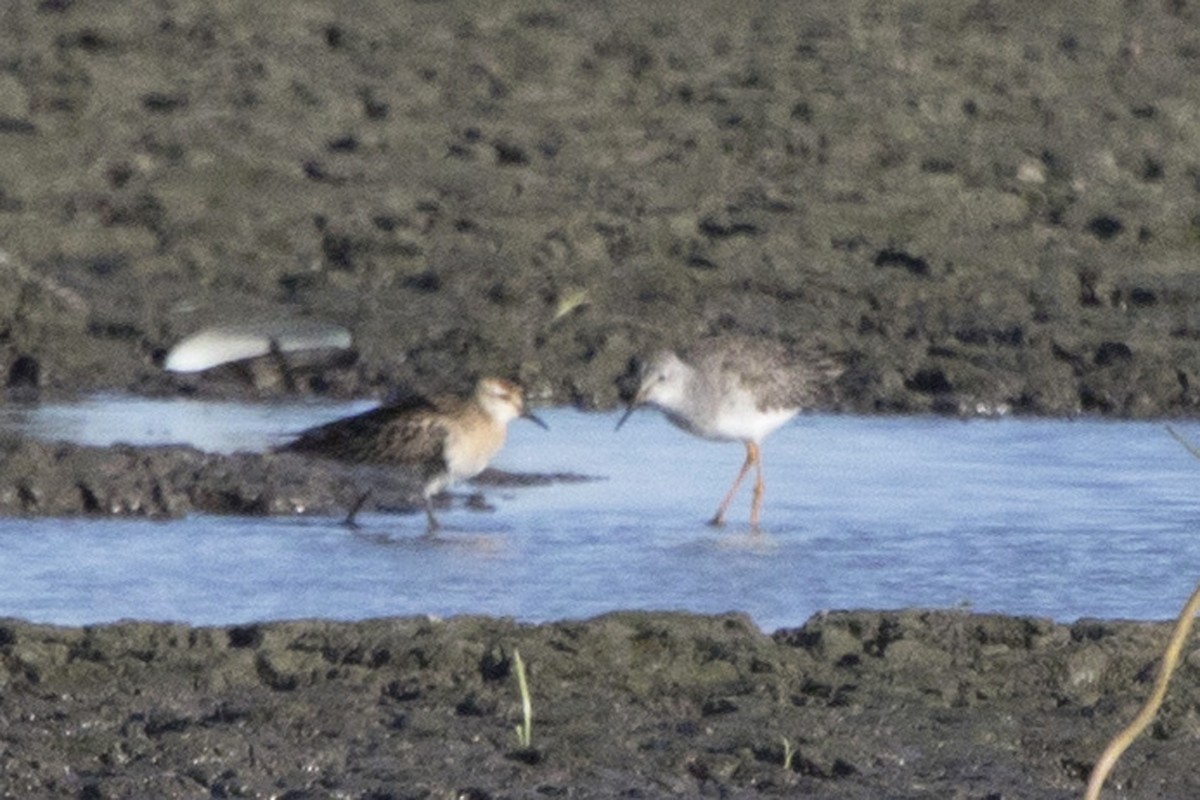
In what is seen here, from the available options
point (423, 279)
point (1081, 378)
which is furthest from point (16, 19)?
point (1081, 378)

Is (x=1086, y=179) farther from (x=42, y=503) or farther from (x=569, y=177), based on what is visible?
(x=42, y=503)

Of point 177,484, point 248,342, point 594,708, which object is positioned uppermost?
point 248,342

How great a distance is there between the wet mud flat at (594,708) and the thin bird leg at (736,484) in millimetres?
2764

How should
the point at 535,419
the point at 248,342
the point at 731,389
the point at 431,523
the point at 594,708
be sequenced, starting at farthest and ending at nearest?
the point at 248,342, the point at 731,389, the point at 535,419, the point at 431,523, the point at 594,708

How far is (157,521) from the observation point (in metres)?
8.91

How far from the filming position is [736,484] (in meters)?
10.0

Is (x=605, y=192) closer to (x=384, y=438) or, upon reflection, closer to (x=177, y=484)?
(x=384, y=438)

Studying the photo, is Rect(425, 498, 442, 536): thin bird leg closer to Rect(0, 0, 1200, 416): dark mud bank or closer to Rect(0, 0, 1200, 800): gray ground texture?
Rect(0, 0, 1200, 800): gray ground texture

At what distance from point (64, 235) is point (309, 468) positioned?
161 inches

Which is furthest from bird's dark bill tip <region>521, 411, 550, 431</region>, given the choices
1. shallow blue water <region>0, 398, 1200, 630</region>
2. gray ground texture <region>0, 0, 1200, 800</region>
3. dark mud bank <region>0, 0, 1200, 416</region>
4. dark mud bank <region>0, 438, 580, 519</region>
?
dark mud bank <region>0, 0, 1200, 416</region>

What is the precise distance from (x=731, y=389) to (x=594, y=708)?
4507 millimetres

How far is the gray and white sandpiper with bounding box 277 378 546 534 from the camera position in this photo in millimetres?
9430

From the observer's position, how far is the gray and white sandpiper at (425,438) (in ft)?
30.9

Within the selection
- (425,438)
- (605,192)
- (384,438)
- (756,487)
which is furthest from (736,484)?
(605,192)
